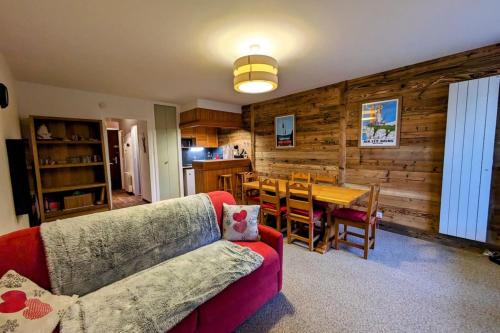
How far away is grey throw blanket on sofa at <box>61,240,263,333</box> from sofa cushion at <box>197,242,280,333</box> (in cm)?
8

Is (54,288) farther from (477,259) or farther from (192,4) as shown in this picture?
(477,259)

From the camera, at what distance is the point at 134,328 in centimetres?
107

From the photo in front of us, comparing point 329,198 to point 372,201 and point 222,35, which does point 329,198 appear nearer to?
point 372,201

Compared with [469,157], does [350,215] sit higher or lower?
lower

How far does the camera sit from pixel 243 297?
5.13 feet

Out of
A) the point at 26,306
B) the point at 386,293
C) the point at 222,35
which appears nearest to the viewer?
the point at 26,306

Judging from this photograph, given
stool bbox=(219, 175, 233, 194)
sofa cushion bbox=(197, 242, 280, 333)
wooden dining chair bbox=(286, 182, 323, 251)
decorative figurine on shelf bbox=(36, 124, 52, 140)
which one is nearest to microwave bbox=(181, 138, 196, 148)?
stool bbox=(219, 175, 233, 194)

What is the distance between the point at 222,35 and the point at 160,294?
7.43 feet

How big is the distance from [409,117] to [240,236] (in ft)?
9.65

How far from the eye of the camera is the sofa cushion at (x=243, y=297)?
4.44 ft

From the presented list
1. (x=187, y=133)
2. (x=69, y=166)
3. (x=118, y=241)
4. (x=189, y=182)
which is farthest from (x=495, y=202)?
(x=69, y=166)

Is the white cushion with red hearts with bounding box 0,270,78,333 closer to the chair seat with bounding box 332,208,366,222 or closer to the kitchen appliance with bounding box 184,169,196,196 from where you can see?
the chair seat with bounding box 332,208,366,222

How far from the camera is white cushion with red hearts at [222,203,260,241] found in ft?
6.56

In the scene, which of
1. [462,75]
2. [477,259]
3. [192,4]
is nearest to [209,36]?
[192,4]
